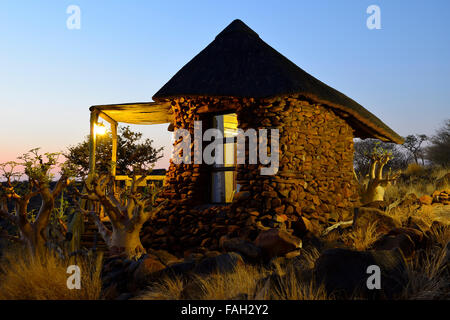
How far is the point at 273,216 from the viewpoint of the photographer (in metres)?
7.41

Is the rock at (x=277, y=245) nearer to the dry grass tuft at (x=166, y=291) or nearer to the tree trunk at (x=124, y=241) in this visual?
the dry grass tuft at (x=166, y=291)

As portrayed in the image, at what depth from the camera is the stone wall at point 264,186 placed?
7551 mm

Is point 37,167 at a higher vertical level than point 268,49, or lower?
lower

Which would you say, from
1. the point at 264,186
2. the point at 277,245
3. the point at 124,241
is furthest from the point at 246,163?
the point at 124,241

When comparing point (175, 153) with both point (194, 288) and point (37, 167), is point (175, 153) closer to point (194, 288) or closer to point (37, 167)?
point (37, 167)

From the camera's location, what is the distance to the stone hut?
761cm

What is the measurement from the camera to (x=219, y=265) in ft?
15.9

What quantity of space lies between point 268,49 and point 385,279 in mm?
6061

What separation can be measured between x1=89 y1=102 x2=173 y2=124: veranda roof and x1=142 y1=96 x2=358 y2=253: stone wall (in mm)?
1209

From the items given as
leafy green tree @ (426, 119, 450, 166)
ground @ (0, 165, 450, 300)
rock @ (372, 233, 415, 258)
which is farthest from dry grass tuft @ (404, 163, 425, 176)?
rock @ (372, 233, 415, 258)

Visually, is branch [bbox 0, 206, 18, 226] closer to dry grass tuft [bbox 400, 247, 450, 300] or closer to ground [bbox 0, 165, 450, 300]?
ground [bbox 0, 165, 450, 300]

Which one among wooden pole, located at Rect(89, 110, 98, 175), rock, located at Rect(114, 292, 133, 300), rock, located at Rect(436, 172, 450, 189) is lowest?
rock, located at Rect(114, 292, 133, 300)

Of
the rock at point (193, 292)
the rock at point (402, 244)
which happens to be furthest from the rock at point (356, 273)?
the rock at point (193, 292)

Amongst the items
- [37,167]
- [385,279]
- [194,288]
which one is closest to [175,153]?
[37,167]
